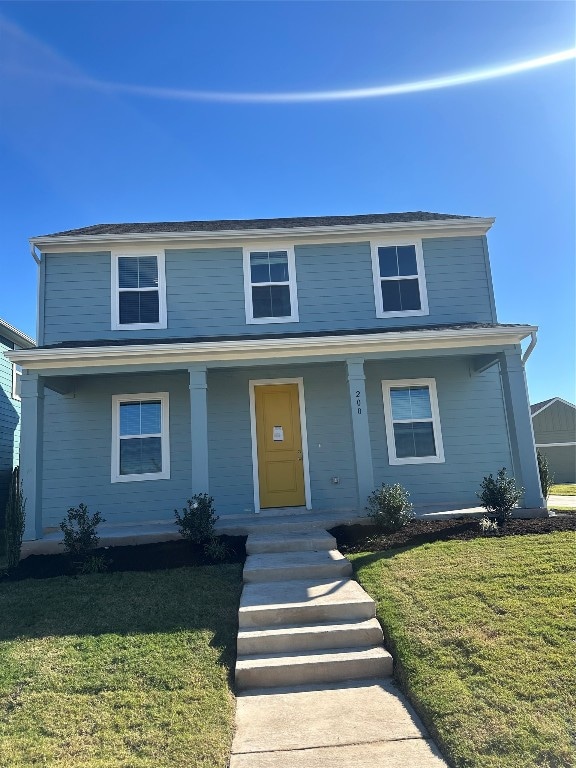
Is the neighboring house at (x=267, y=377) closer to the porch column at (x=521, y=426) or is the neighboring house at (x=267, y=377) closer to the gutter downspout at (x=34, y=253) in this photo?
the gutter downspout at (x=34, y=253)

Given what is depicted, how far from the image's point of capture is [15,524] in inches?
285

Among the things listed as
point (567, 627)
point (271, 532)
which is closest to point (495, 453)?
point (271, 532)

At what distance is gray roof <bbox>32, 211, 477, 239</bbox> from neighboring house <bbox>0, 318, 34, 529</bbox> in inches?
158

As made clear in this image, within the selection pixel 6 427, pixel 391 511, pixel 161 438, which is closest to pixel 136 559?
pixel 161 438

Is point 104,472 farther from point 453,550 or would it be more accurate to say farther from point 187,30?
point 187,30

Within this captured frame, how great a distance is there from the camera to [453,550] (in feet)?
20.8

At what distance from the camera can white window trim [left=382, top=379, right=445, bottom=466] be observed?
9.62m

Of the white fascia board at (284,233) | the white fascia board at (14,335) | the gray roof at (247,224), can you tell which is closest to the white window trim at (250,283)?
the white fascia board at (284,233)

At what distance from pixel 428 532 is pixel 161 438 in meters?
4.98

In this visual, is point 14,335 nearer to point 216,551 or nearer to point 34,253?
point 34,253

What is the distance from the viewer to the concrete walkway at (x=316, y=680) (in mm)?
3170

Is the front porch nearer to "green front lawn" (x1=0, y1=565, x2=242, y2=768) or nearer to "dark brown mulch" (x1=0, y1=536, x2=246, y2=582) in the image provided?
"dark brown mulch" (x1=0, y1=536, x2=246, y2=582)

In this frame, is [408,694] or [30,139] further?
[30,139]

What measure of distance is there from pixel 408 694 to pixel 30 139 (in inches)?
422
